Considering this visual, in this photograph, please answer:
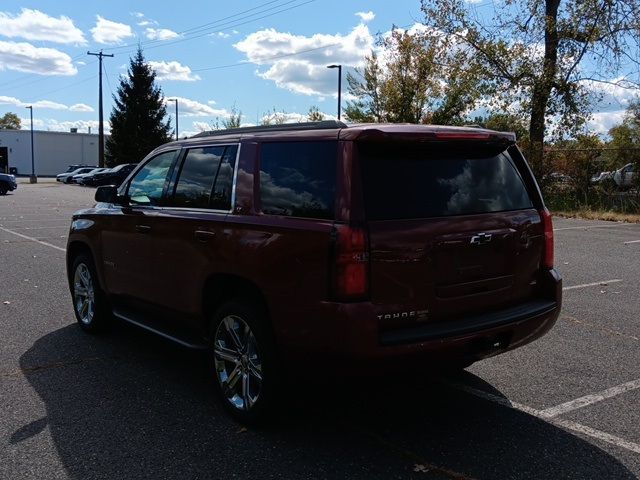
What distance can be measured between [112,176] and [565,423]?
41.5m

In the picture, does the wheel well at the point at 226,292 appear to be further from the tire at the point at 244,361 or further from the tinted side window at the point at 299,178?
the tinted side window at the point at 299,178

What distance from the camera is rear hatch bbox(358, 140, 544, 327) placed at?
329cm

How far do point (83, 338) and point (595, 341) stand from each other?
479 cm

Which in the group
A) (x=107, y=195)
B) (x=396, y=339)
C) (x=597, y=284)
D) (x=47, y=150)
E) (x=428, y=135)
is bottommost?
(x=597, y=284)

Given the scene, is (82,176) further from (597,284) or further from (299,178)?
(299,178)

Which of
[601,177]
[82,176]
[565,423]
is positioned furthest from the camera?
[82,176]

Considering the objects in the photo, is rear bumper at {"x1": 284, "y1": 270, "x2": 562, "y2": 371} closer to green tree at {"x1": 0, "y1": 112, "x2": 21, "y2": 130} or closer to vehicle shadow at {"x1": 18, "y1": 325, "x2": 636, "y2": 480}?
vehicle shadow at {"x1": 18, "y1": 325, "x2": 636, "y2": 480}

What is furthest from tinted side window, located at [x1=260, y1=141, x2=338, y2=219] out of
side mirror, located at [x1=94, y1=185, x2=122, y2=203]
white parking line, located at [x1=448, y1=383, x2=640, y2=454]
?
side mirror, located at [x1=94, y1=185, x2=122, y2=203]

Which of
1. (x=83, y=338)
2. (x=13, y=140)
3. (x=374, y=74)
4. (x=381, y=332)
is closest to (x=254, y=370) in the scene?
(x=381, y=332)

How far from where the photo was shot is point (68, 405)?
13.6 feet

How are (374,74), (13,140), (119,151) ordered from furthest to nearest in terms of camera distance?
(13,140)
(119,151)
(374,74)

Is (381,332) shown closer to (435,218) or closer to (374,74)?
(435,218)

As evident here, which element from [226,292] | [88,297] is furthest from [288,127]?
[88,297]

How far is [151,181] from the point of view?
5.08 meters
